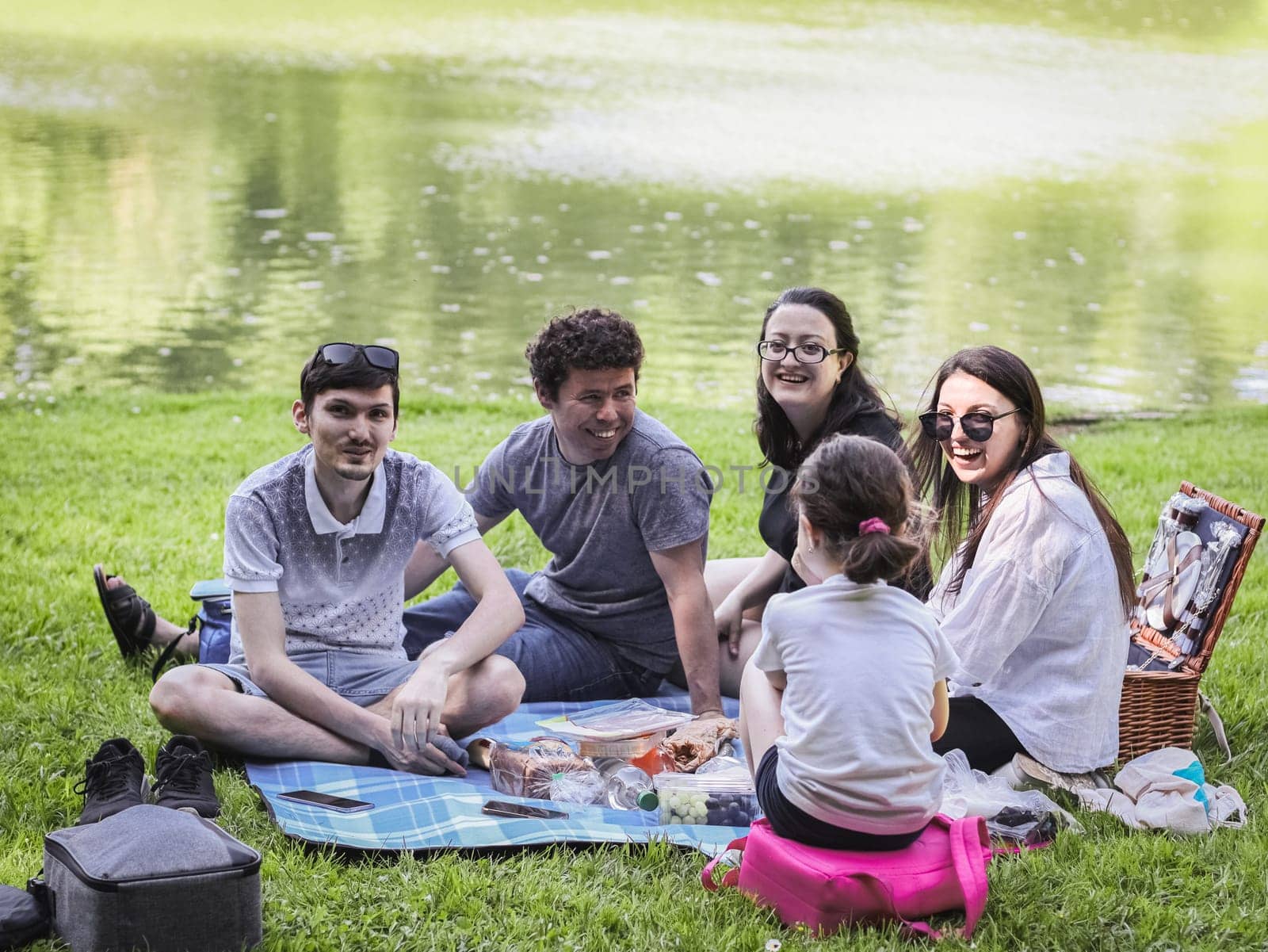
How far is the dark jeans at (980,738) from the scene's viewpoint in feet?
11.6

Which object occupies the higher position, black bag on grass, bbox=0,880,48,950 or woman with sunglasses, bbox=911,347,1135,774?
woman with sunglasses, bbox=911,347,1135,774

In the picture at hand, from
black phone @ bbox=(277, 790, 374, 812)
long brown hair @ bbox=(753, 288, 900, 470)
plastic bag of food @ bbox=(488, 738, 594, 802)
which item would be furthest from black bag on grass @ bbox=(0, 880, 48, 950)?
long brown hair @ bbox=(753, 288, 900, 470)

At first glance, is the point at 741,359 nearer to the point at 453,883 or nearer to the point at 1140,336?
the point at 1140,336

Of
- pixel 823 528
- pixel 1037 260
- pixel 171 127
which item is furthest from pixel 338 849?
pixel 171 127

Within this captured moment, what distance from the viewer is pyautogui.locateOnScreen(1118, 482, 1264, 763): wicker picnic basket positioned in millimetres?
3707

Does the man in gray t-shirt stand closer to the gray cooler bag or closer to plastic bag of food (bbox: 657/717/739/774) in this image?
plastic bag of food (bbox: 657/717/739/774)

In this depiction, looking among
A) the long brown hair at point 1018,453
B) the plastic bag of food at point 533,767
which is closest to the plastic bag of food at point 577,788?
the plastic bag of food at point 533,767

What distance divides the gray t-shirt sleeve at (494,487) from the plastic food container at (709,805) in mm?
1269

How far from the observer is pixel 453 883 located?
120 inches

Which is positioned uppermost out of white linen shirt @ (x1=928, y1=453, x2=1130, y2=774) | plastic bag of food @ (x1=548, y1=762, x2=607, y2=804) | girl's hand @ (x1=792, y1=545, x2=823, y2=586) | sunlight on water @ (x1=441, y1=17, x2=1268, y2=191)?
sunlight on water @ (x1=441, y1=17, x2=1268, y2=191)

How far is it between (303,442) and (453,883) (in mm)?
5467

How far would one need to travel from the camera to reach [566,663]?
Answer: 4.32m

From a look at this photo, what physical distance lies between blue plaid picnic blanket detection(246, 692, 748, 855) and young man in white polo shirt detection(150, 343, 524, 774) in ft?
0.27

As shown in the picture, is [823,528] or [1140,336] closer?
[823,528]
